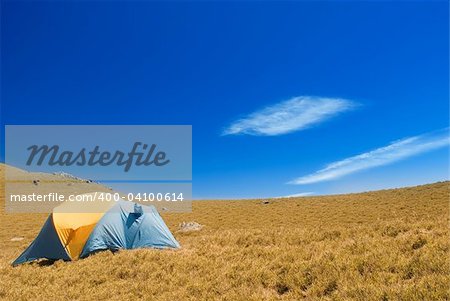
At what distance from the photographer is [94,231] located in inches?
662

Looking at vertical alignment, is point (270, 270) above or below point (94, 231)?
below

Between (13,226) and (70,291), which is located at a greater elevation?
(13,226)

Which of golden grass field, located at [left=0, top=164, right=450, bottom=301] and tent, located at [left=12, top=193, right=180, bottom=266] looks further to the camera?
tent, located at [left=12, top=193, right=180, bottom=266]

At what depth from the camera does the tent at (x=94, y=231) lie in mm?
16531

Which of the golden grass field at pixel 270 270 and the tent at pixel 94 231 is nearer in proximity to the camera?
the golden grass field at pixel 270 270

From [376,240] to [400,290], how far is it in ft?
16.7

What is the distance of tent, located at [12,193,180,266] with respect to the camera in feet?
54.2

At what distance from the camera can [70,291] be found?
36.4ft

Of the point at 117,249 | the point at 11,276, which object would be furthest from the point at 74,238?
the point at 11,276

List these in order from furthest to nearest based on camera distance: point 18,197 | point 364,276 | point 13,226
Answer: point 18,197, point 13,226, point 364,276

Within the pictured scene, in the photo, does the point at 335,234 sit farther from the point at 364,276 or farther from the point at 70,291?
the point at 70,291

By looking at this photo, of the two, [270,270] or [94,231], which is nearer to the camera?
[270,270]

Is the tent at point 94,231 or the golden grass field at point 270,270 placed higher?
the tent at point 94,231

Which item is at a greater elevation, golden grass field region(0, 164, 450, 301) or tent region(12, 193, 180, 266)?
tent region(12, 193, 180, 266)
